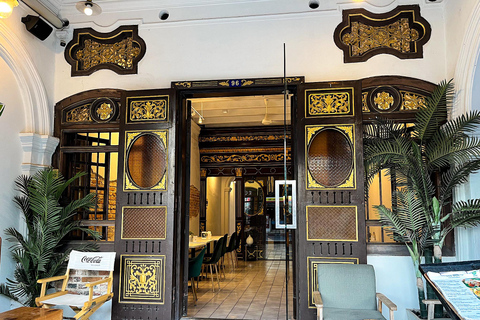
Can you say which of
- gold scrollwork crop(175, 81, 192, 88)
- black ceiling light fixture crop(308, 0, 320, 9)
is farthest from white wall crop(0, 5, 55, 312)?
black ceiling light fixture crop(308, 0, 320, 9)

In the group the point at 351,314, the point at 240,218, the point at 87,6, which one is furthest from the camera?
the point at 240,218

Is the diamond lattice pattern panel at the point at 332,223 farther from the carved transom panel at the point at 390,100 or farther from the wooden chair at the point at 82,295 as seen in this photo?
the wooden chair at the point at 82,295

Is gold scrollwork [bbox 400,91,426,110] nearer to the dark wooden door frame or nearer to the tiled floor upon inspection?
the dark wooden door frame

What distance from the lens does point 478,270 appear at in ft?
9.44

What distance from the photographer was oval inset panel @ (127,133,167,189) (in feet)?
16.6

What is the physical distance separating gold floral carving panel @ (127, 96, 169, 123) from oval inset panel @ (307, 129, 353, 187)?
187cm

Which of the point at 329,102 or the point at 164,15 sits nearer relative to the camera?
the point at 329,102

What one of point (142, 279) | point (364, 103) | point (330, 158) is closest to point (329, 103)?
point (364, 103)

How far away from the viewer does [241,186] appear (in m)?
11.2

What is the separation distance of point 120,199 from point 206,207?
6010 millimetres

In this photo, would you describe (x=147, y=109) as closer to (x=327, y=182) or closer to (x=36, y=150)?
(x=36, y=150)

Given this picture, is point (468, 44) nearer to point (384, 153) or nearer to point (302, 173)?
point (384, 153)

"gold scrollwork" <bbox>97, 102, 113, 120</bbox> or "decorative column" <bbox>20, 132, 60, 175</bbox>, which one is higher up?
"gold scrollwork" <bbox>97, 102, 113, 120</bbox>

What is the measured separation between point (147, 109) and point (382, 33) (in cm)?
307
